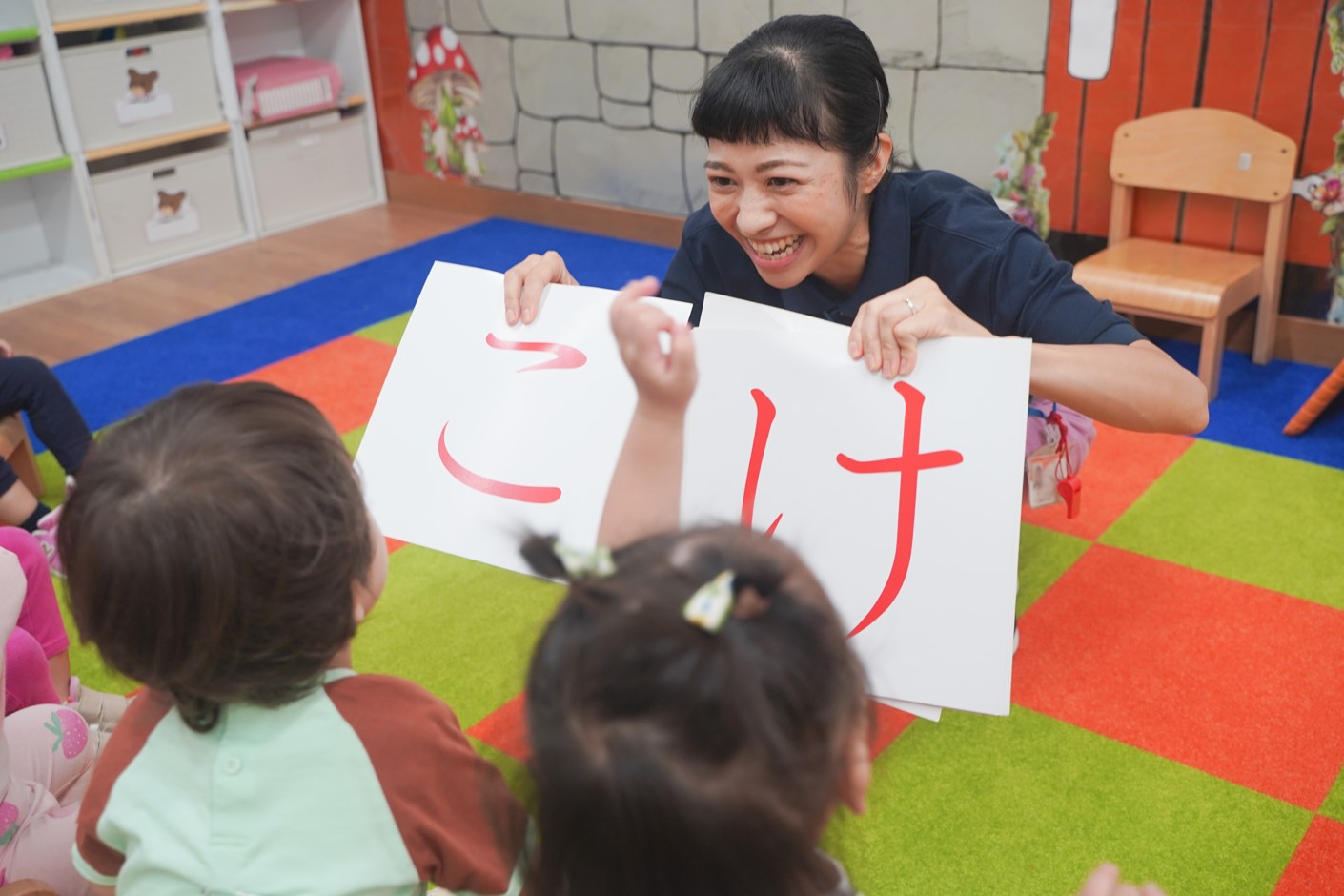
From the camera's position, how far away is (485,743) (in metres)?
2.00

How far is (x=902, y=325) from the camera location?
1.29 metres

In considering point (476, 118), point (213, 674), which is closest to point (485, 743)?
point (213, 674)

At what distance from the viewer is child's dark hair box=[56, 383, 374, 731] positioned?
0.92 m

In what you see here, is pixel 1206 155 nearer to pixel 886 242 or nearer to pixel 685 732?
pixel 886 242

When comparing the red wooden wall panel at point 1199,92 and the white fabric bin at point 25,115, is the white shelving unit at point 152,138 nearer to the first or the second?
the white fabric bin at point 25,115

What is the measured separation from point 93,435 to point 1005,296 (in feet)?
7.98

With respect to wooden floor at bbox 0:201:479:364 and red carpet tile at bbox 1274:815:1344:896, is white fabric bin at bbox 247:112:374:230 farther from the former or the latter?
red carpet tile at bbox 1274:815:1344:896

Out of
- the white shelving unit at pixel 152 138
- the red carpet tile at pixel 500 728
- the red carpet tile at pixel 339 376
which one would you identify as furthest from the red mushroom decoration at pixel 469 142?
the red carpet tile at pixel 500 728

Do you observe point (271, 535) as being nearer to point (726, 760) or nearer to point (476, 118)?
point (726, 760)

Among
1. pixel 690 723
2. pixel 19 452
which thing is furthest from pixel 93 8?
pixel 690 723

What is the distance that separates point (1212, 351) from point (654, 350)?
2458 millimetres

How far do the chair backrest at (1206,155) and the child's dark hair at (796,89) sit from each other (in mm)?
1984

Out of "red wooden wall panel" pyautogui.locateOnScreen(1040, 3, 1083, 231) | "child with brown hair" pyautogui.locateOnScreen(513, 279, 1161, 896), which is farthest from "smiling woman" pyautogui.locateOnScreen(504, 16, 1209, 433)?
"red wooden wall panel" pyautogui.locateOnScreen(1040, 3, 1083, 231)

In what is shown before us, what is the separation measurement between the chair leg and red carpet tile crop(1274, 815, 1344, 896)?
5.08 feet
